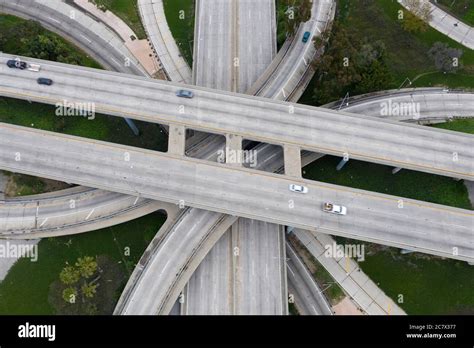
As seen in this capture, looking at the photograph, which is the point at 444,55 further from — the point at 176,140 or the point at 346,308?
the point at 176,140

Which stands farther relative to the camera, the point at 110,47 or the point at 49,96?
the point at 110,47

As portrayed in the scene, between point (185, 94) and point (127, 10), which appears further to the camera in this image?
point (127, 10)

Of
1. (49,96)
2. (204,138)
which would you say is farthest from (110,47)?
(204,138)

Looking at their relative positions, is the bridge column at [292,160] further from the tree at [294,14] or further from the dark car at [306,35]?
the tree at [294,14]

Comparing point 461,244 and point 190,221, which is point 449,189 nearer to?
point 461,244

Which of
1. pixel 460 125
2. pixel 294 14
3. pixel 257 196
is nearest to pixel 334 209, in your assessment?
pixel 257 196

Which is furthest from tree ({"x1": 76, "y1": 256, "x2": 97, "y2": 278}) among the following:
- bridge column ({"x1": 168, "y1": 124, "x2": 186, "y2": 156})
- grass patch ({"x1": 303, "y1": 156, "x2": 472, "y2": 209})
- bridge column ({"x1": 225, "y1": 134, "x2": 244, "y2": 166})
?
grass patch ({"x1": 303, "y1": 156, "x2": 472, "y2": 209})

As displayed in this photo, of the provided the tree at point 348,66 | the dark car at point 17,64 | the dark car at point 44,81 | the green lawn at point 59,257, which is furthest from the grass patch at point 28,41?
the tree at point 348,66

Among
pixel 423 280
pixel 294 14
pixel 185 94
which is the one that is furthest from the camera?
pixel 294 14
